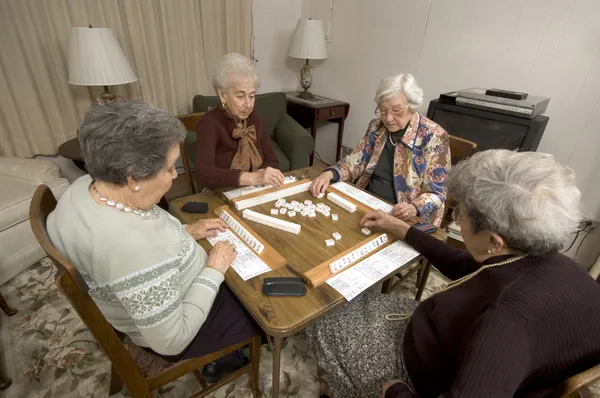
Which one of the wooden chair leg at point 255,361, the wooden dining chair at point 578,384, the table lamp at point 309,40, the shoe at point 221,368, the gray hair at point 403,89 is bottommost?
the shoe at point 221,368

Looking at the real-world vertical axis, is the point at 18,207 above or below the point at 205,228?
below

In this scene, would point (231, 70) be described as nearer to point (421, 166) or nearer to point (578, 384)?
point (421, 166)

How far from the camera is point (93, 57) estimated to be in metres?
2.07

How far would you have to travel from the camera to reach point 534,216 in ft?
2.31

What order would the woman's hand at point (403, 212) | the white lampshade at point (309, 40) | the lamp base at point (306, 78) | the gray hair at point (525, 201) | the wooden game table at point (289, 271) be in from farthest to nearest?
the lamp base at point (306, 78) → the white lampshade at point (309, 40) → the woman's hand at point (403, 212) → the wooden game table at point (289, 271) → the gray hair at point (525, 201)

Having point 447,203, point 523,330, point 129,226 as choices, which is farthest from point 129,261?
point 447,203

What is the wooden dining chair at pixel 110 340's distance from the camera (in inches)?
25.8

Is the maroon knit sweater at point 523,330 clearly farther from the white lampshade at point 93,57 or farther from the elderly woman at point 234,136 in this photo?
the white lampshade at point 93,57

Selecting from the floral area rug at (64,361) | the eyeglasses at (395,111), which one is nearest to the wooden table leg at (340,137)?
the eyeglasses at (395,111)

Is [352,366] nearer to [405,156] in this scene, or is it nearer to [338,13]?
[405,156]

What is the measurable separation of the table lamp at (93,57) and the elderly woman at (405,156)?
5.70ft

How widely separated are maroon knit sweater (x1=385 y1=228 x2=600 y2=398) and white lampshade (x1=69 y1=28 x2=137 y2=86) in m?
2.48

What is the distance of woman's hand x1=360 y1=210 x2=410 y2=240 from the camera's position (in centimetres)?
122

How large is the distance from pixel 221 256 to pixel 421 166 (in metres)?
1.16
